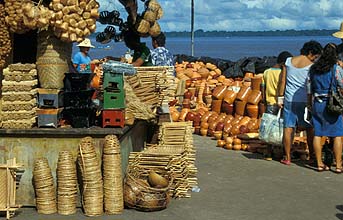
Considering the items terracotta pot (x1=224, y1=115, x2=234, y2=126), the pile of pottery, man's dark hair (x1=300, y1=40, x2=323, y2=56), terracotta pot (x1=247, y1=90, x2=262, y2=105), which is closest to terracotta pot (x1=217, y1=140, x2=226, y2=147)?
the pile of pottery

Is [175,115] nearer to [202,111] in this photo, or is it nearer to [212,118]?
[202,111]

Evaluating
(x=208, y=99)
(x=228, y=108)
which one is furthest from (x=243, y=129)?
(x=208, y=99)

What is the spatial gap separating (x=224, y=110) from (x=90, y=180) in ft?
25.2

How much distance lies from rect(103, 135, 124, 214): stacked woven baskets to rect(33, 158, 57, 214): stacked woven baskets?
66 cm

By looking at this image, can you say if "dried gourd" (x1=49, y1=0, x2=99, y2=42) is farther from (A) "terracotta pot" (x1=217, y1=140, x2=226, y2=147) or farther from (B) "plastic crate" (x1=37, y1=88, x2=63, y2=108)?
(A) "terracotta pot" (x1=217, y1=140, x2=226, y2=147)

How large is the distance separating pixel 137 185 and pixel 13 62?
253 centimetres

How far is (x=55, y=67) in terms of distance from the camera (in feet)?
28.0

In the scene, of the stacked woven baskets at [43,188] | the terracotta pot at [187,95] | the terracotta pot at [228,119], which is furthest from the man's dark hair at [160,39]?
the terracotta pot at [187,95]

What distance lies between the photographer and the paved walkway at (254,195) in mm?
8016

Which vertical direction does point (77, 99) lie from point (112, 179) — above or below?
above

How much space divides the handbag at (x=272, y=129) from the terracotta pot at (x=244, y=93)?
10.3 ft

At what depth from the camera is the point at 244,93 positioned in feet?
48.3

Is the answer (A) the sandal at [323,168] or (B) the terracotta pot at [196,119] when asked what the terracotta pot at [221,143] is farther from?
(A) the sandal at [323,168]

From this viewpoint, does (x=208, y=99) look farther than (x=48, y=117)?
Yes
